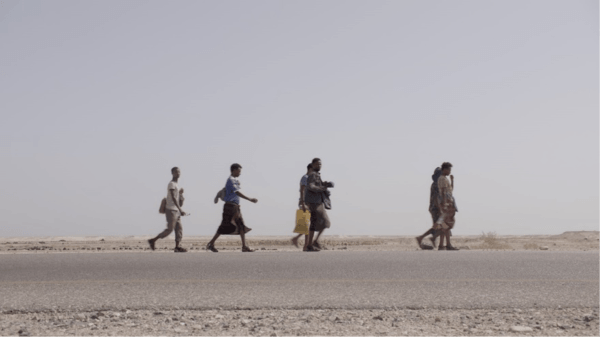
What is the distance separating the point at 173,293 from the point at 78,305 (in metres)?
1.09

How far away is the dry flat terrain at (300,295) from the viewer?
20.7 feet

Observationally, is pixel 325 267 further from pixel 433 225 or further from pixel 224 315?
pixel 433 225

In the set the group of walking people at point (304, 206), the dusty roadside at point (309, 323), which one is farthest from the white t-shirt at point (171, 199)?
the dusty roadside at point (309, 323)

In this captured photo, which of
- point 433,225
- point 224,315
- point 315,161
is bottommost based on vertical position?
point 224,315

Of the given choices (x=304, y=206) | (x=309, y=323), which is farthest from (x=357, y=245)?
(x=309, y=323)

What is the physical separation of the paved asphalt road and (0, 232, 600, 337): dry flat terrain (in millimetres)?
17

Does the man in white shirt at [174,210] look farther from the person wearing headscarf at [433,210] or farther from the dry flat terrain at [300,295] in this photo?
the person wearing headscarf at [433,210]

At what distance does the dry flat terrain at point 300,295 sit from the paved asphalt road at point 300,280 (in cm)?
2

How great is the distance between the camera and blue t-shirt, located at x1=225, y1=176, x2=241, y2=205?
13.7 m

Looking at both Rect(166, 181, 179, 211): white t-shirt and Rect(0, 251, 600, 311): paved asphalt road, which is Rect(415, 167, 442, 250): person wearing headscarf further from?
Rect(166, 181, 179, 211): white t-shirt

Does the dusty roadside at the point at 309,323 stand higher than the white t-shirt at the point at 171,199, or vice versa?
the white t-shirt at the point at 171,199

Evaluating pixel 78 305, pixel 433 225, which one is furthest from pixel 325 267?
pixel 433 225

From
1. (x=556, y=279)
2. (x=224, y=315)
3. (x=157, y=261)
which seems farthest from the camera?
(x=157, y=261)

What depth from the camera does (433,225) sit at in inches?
576
